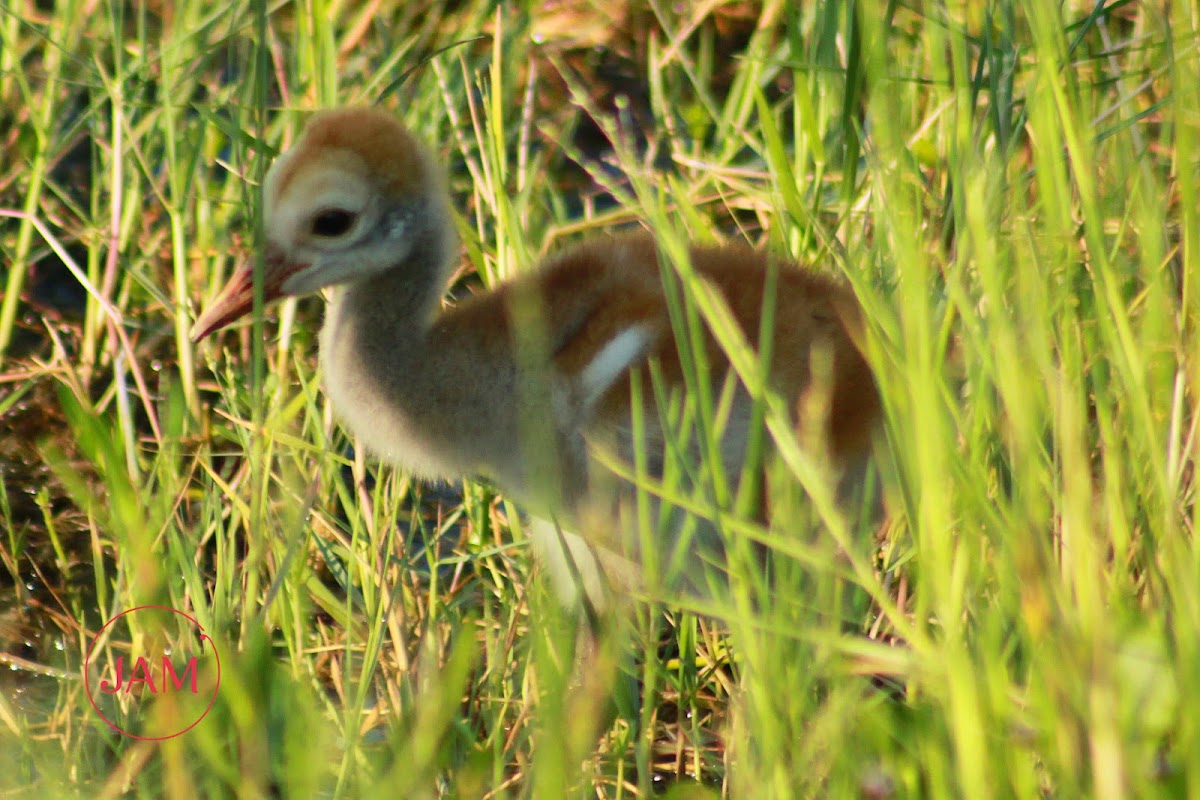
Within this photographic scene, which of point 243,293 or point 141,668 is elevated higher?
point 243,293

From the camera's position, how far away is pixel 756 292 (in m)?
2.11

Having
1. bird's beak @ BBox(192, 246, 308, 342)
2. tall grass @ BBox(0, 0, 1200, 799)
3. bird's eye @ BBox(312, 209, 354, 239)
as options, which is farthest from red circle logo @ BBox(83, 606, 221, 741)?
bird's eye @ BBox(312, 209, 354, 239)

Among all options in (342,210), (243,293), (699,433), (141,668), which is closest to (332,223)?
(342,210)

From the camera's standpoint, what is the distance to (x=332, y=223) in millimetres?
2193

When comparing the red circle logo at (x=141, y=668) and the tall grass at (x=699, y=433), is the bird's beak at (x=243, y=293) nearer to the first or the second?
the tall grass at (x=699, y=433)

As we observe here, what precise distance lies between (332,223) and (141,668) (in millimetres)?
638

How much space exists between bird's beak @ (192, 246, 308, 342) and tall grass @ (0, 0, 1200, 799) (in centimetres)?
14

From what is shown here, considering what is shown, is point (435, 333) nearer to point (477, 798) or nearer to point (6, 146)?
point (477, 798)

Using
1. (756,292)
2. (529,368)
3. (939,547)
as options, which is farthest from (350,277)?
(939,547)

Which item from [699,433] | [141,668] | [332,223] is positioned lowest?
[141,668]

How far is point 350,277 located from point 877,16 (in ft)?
3.62

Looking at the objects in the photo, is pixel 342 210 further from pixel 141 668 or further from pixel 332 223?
pixel 141 668

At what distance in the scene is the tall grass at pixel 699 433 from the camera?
4.33ft

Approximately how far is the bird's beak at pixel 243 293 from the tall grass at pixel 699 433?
0.14m
